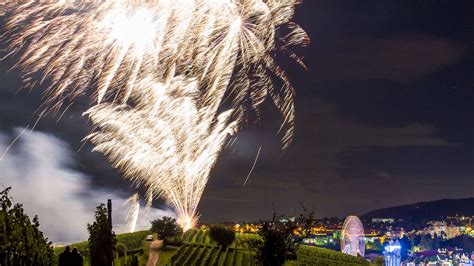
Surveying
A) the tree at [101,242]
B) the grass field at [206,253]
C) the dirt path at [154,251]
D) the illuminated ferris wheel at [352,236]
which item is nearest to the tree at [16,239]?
the tree at [101,242]

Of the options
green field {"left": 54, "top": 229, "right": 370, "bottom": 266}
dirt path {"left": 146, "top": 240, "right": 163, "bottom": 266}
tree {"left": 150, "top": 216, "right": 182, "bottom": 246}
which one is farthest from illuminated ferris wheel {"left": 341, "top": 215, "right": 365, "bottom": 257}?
dirt path {"left": 146, "top": 240, "right": 163, "bottom": 266}

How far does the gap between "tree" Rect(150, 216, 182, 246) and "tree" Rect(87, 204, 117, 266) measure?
763 inches

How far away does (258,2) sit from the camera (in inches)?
986

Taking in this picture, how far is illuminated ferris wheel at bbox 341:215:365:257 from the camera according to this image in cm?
6469

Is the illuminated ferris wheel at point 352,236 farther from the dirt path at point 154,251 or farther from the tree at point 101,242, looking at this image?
the tree at point 101,242

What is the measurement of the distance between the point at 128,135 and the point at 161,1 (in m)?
7.75

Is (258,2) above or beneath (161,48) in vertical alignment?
above

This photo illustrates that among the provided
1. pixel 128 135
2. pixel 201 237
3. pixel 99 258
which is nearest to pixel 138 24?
pixel 128 135

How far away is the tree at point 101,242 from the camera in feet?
80.1

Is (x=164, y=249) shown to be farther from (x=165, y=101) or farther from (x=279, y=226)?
(x=279, y=226)

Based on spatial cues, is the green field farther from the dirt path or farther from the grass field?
the dirt path

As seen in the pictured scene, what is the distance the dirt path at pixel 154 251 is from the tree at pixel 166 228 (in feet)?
6.40

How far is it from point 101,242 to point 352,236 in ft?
150

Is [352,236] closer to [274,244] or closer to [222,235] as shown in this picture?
[222,235]
